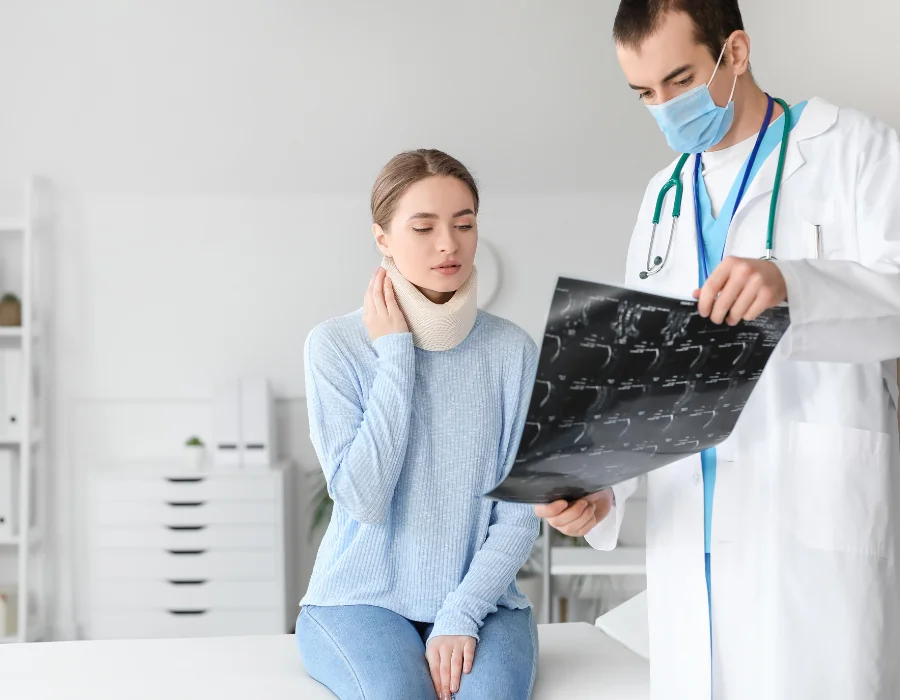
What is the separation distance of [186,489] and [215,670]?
217 cm

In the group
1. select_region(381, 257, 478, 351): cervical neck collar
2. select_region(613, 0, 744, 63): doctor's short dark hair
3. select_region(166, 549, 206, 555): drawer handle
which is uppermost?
select_region(613, 0, 744, 63): doctor's short dark hair

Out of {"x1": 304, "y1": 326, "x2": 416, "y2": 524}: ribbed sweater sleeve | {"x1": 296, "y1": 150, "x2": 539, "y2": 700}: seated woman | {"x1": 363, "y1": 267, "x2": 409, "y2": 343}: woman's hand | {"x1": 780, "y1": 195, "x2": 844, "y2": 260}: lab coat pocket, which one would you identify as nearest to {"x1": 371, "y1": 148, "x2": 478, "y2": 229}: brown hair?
{"x1": 296, "y1": 150, "x2": 539, "y2": 700}: seated woman

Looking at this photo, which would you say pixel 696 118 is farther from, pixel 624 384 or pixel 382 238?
pixel 382 238

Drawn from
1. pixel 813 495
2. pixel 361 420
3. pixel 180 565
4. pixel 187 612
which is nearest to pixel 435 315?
pixel 361 420

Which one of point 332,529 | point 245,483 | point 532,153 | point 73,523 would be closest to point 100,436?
point 73,523

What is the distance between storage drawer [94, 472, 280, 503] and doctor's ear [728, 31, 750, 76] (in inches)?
109

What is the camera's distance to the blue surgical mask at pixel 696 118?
50.1 inches

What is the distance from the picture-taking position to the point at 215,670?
1.62m

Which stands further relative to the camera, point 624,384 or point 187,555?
point 187,555

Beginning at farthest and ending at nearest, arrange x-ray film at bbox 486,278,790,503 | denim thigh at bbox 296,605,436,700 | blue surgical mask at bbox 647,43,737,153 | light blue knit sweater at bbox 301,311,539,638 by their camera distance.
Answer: light blue knit sweater at bbox 301,311,539,638
denim thigh at bbox 296,605,436,700
blue surgical mask at bbox 647,43,737,153
x-ray film at bbox 486,278,790,503

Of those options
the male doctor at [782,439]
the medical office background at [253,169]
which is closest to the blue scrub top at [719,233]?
the male doctor at [782,439]

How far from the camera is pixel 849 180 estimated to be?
3.94 feet

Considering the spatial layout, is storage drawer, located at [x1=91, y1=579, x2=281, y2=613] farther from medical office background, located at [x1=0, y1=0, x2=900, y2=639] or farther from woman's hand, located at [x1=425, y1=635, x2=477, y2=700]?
woman's hand, located at [x1=425, y1=635, x2=477, y2=700]

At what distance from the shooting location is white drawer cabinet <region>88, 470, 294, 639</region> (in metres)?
3.70
